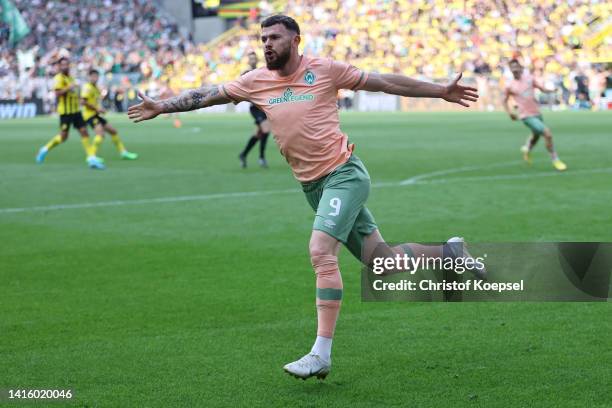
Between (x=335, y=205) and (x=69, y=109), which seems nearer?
(x=335, y=205)

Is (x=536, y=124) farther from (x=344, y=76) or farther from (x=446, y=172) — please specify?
(x=344, y=76)

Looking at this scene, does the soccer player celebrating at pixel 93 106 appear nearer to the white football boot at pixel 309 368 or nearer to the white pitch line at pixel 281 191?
the white pitch line at pixel 281 191

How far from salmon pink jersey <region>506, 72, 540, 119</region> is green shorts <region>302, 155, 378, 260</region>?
13.9 metres

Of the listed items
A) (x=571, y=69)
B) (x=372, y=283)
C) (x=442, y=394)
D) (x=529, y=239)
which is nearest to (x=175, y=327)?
(x=372, y=283)

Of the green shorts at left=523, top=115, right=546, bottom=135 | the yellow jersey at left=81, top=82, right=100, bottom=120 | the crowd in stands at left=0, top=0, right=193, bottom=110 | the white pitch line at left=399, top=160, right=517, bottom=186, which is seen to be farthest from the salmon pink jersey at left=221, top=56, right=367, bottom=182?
the crowd in stands at left=0, top=0, right=193, bottom=110

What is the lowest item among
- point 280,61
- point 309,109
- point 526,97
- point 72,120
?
point 72,120

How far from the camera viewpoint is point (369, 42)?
58.8 m

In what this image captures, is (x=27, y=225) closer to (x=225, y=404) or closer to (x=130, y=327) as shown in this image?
(x=130, y=327)

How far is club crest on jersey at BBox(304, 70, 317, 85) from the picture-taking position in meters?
6.44

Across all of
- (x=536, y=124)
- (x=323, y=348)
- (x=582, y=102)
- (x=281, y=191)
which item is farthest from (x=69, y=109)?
(x=582, y=102)

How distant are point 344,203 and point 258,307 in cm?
202

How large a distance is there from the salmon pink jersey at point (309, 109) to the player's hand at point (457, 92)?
1.75ft

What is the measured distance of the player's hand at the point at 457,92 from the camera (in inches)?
259

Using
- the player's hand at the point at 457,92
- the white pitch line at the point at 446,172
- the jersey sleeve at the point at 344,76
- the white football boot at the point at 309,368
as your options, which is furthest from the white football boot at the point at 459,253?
the white pitch line at the point at 446,172
